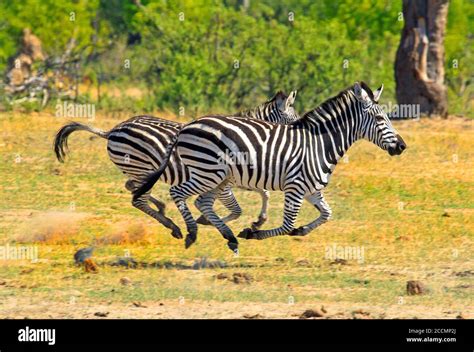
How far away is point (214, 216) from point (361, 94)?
1.86 m

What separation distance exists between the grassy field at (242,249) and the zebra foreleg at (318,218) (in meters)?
0.29

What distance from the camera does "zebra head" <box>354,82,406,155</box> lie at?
13266 millimetres

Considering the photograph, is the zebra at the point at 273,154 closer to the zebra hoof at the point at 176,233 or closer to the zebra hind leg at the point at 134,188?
the zebra hoof at the point at 176,233

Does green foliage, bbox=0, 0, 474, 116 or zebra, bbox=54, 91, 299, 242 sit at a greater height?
green foliage, bbox=0, 0, 474, 116

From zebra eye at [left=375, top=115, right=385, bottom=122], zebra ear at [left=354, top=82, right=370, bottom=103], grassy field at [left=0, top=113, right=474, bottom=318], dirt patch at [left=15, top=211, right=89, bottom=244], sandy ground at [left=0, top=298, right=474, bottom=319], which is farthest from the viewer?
dirt patch at [left=15, top=211, right=89, bottom=244]

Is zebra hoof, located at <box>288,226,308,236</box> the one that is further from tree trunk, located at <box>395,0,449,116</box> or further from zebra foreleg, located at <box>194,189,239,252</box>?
tree trunk, located at <box>395,0,449,116</box>

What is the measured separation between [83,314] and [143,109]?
47.7 feet

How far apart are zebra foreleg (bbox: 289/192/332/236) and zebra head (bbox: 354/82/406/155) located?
80 centimetres

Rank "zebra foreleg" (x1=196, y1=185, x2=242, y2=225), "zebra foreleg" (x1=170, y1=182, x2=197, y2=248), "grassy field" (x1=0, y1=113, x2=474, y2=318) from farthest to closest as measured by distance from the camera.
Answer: "zebra foreleg" (x1=196, y1=185, x2=242, y2=225) < "zebra foreleg" (x1=170, y1=182, x2=197, y2=248) < "grassy field" (x1=0, y1=113, x2=474, y2=318)

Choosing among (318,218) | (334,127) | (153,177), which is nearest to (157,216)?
(153,177)

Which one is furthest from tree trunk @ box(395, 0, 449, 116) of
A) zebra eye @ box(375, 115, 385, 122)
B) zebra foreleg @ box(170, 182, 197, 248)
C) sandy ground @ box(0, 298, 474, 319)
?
sandy ground @ box(0, 298, 474, 319)

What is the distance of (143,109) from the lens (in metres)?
25.0

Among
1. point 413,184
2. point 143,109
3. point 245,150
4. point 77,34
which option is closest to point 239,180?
point 245,150
